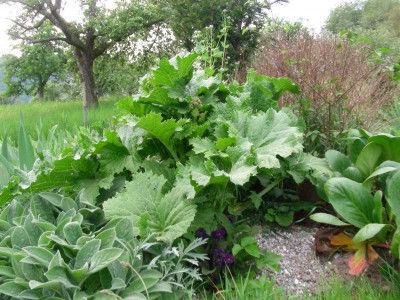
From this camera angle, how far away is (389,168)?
5.06 feet

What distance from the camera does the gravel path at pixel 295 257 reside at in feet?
5.28

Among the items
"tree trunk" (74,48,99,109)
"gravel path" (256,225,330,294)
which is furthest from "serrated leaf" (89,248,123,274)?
"tree trunk" (74,48,99,109)

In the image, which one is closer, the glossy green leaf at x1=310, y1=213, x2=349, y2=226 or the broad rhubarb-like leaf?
the broad rhubarb-like leaf

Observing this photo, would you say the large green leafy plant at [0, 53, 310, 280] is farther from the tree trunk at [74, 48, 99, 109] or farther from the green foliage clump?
the tree trunk at [74, 48, 99, 109]

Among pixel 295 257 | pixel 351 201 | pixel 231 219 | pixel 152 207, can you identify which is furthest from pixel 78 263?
pixel 351 201

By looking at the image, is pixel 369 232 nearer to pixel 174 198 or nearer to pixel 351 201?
pixel 351 201

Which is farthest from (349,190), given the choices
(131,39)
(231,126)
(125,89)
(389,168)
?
(125,89)

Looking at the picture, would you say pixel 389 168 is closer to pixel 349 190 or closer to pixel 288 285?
pixel 349 190

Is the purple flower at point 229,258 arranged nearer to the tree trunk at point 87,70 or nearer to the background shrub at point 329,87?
the background shrub at point 329,87

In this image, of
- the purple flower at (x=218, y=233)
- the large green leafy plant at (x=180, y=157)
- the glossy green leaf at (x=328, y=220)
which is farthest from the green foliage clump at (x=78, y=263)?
the glossy green leaf at (x=328, y=220)

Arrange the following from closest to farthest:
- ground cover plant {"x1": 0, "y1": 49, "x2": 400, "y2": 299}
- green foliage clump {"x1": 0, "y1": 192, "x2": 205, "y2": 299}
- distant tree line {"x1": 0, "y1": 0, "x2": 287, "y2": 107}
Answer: green foliage clump {"x1": 0, "y1": 192, "x2": 205, "y2": 299} → ground cover plant {"x1": 0, "y1": 49, "x2": 400, "y2": 299} → distant tree line {"x1": 0, "y1": 0, "x2": 287, "y2": 107}

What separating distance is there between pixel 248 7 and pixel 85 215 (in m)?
7.72

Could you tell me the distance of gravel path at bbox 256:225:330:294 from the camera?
5.28 feet

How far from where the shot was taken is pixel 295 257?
1776 mm
